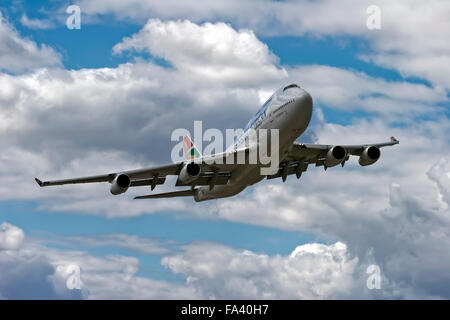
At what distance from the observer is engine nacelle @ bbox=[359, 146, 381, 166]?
5547cm

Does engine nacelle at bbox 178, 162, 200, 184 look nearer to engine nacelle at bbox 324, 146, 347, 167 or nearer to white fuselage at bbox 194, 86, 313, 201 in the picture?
white fuselage at bbox 194, 86, 313, 201

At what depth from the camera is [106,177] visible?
51312 mm

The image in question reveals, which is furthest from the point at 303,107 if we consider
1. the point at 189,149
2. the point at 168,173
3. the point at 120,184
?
the point at 189,149

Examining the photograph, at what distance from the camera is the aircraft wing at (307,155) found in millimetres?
54000

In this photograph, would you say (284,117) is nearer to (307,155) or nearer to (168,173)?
(307,155)

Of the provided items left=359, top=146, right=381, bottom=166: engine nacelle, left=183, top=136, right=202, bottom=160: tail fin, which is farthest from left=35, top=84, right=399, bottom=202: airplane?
left=183, top=136, right=202, bottom=160: tail fin

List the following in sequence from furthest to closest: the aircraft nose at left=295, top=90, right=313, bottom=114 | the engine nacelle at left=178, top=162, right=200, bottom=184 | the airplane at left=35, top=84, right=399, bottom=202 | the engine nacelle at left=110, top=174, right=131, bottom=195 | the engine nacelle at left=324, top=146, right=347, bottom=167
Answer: the engine nacelle at left=324, top=146, right=347, bottom=167, the engine nacelle at left=178, top=162, right=200, bottom=184, the engine nacelle at left=110, top=174, right=131, bottom=195, the airplane at left=35, top=84, right=399, bottom=202, the aircraft nose at left=295, top=90, right=313, bottom=114

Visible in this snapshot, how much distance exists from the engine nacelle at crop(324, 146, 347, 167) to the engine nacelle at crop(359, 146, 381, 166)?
2.36 meters

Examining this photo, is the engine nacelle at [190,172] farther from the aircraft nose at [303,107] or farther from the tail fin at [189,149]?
the tail fin at [189,149]

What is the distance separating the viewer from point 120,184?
49.8 meters

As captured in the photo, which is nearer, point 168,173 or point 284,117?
point 284,117

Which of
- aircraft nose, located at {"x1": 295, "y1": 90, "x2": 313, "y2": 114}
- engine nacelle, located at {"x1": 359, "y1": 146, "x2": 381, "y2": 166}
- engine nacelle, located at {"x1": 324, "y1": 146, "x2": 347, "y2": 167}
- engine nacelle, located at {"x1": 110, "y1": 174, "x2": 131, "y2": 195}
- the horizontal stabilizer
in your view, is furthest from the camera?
the horizontal stabilizer

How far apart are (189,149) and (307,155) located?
765 inches
